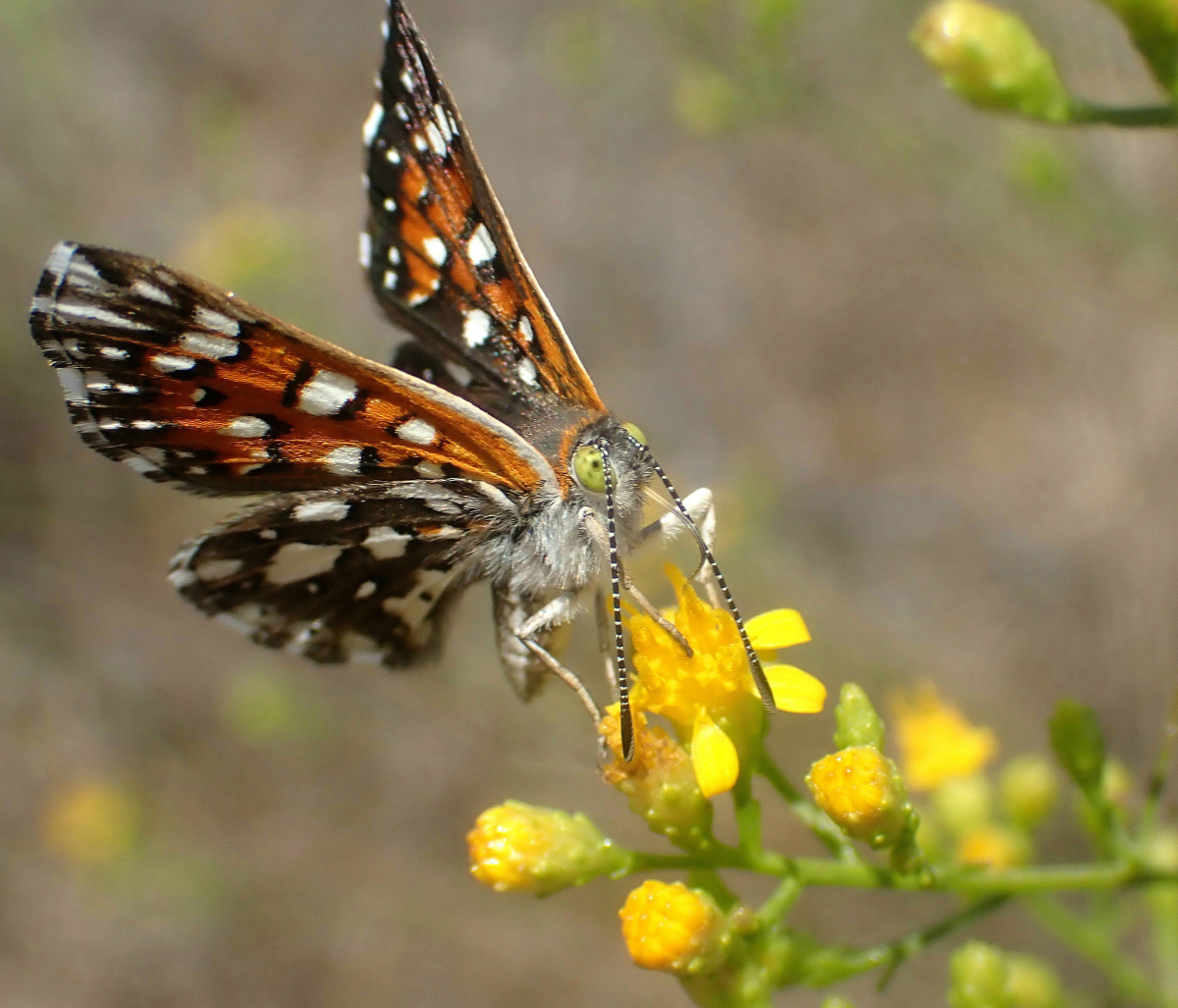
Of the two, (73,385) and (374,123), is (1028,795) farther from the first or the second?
(73,385)

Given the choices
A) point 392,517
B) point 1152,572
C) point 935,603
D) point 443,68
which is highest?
point 443,68

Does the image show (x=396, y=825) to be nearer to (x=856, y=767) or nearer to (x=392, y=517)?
(x=392, y=517)

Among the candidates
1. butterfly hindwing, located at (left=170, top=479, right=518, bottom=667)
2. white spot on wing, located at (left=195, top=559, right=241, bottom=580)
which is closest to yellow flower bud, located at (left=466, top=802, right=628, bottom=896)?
butterfly hindwing, located at (left=170, top=479, right=518, bottom=667)

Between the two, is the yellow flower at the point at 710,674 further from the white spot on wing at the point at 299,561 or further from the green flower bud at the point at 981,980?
the white spot on wing at the point at 299,561

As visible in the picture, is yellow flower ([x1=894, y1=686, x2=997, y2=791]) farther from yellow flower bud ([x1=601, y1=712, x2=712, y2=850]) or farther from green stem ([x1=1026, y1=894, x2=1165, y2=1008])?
yellow flower bud ([x1=601, y1=712, x2=712, y2=850])

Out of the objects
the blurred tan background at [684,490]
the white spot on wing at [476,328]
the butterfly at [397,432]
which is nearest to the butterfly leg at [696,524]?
the butterfly at [397,432]

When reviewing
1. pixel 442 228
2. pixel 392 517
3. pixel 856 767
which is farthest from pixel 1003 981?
pixel 442 228

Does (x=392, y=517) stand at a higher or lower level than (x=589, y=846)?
higher
